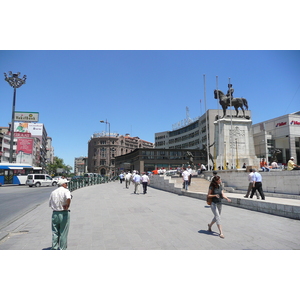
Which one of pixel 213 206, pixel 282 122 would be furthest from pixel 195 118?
pixel 213 206

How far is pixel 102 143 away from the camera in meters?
105

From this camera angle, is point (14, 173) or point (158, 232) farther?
point (14, 173)

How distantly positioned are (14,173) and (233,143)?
96.8ft

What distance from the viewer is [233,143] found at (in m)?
25.7

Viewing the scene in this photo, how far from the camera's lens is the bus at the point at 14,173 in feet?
105

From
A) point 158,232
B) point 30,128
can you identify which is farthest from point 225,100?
point 30,128

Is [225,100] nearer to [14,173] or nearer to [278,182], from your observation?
[278,182]

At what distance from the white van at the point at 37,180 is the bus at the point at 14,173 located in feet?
9.90

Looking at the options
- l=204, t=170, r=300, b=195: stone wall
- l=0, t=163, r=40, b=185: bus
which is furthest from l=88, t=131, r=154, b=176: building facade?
l=204, t=170, r=300, b=195: stone wall

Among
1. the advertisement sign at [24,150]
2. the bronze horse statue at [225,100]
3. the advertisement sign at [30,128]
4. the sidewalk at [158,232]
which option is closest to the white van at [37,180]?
the sidewalk at [158,232]

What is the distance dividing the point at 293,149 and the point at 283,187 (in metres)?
42.4

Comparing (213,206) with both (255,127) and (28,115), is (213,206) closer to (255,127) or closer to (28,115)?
(255,127)

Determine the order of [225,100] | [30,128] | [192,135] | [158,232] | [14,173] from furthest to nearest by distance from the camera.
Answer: [30,128]
[192,135]
[14,173]
[225,100]
[158,232]

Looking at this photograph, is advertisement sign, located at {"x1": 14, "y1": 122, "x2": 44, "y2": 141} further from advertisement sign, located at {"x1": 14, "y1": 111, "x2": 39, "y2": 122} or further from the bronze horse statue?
the bronze horse statue
